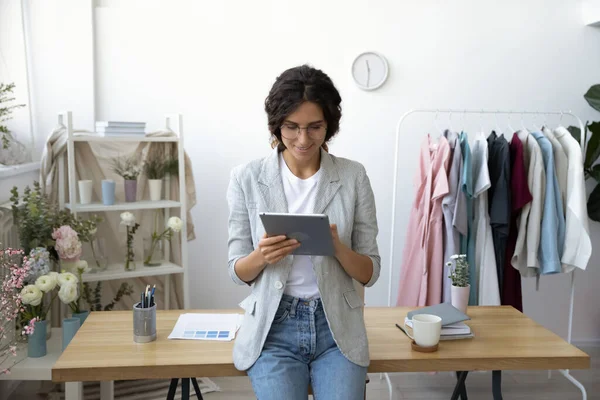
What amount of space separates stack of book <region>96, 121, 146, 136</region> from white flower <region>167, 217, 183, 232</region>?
18.9 inches

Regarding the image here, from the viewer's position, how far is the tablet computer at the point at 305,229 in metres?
1.59

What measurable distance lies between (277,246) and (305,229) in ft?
0.34

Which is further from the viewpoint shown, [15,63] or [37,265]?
[15,63]

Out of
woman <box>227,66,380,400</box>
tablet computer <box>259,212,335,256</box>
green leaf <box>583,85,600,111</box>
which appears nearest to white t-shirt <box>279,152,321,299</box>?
woman <box>227,66,380,400</box>

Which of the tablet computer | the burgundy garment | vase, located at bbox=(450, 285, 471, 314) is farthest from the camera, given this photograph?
the burgundy garment

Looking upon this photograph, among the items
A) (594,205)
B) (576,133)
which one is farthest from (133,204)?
(594,205)

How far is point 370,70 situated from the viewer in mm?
3588

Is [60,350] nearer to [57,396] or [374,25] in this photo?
[57,396]

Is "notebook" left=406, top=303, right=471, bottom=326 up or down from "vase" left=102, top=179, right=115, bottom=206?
down

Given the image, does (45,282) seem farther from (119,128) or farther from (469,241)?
(469,241)

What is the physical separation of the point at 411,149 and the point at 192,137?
1342 millimetres

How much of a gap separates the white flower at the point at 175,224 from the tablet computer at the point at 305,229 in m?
1.57

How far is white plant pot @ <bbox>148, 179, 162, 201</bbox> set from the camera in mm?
3258

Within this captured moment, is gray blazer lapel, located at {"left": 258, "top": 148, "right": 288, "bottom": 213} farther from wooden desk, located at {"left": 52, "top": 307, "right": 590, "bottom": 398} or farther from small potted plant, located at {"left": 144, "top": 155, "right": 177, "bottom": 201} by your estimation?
small potted plant, located at {"left": 144, "top": 155, "right": 177, "bottom": 201}
